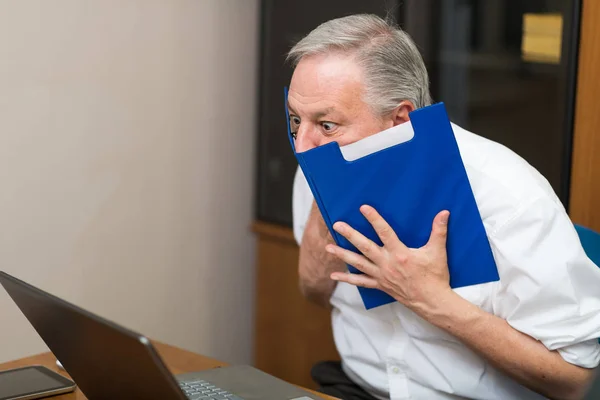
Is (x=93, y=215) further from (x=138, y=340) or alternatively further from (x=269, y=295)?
(x=138, y=340)

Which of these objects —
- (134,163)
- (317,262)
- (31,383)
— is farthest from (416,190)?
(134,163)

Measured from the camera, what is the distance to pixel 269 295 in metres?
2.54

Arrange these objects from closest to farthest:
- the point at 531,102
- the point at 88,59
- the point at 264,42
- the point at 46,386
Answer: the point at 46,386 → the point at 88,59 → the point at 531,102 → the point at 264,42

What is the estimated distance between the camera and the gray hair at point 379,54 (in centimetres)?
136

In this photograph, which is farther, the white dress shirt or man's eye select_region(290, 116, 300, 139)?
man's eye select_region(290, 116, 300, 139)

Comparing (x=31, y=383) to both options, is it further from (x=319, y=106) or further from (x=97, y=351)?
(x=319, y=106)

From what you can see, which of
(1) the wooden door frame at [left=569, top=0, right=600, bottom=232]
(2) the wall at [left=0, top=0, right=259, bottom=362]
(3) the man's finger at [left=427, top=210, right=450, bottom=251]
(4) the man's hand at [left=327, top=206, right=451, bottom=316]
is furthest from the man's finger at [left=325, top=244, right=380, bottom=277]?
(2) the wall at [left=0, top=0, right=259, bottom=362]

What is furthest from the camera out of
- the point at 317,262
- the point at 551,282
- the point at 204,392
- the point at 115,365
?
the point at 317,262

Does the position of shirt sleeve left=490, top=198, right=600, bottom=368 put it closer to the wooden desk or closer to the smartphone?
the wooden desk

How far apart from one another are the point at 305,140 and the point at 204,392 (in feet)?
1.45

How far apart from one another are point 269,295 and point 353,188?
4.35ft

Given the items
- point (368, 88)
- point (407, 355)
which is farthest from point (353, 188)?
point (407, 355)

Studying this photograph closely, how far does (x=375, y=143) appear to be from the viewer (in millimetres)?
1244

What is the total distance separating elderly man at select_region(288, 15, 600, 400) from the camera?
129cm
